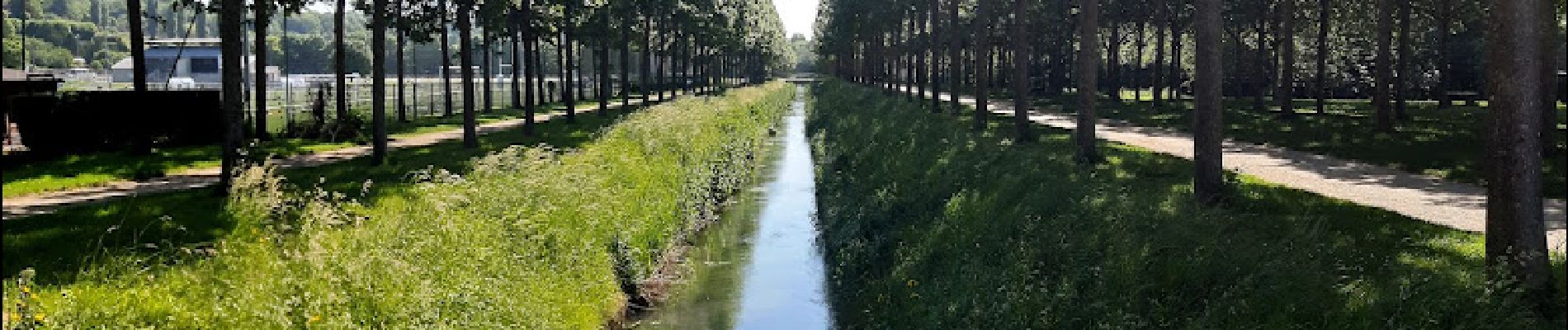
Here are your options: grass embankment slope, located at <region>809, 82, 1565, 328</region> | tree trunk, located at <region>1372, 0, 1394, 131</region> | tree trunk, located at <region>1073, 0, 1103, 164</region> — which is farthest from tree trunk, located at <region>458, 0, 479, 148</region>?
tree trunk, located at <region>1372, 0, 1394, 131</region>

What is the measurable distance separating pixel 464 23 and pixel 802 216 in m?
9.96

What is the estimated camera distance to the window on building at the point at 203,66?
107 meters

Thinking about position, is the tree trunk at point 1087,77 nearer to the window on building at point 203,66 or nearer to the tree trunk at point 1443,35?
the tree trunk at point 1443,35

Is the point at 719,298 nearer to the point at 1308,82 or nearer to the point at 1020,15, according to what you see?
the point at 1020,15

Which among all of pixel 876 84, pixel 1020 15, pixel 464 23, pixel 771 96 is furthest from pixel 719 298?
pixel 876 84

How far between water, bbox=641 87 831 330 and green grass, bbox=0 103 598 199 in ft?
30.2

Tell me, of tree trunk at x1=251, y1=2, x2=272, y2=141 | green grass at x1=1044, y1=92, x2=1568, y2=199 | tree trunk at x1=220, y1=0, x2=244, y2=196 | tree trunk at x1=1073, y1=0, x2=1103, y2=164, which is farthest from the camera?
tree trunk at x1=251, y1=2, x2=272, y2=141

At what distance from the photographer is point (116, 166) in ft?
72.1

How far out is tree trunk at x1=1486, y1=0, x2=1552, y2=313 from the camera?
9.05 m

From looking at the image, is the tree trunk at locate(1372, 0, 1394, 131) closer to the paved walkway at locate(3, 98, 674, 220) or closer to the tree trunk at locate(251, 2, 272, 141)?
the paved walkway at locate(3, 98, 674, 220)

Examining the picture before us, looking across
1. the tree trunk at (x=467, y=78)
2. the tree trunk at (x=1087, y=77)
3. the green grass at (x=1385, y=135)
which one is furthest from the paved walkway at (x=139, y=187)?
the green grass at (x=1385, y=135)

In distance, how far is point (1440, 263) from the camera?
986 centimetres

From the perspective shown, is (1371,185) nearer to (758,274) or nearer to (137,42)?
(758,274)

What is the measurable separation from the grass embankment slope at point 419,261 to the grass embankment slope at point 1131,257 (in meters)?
3.31
